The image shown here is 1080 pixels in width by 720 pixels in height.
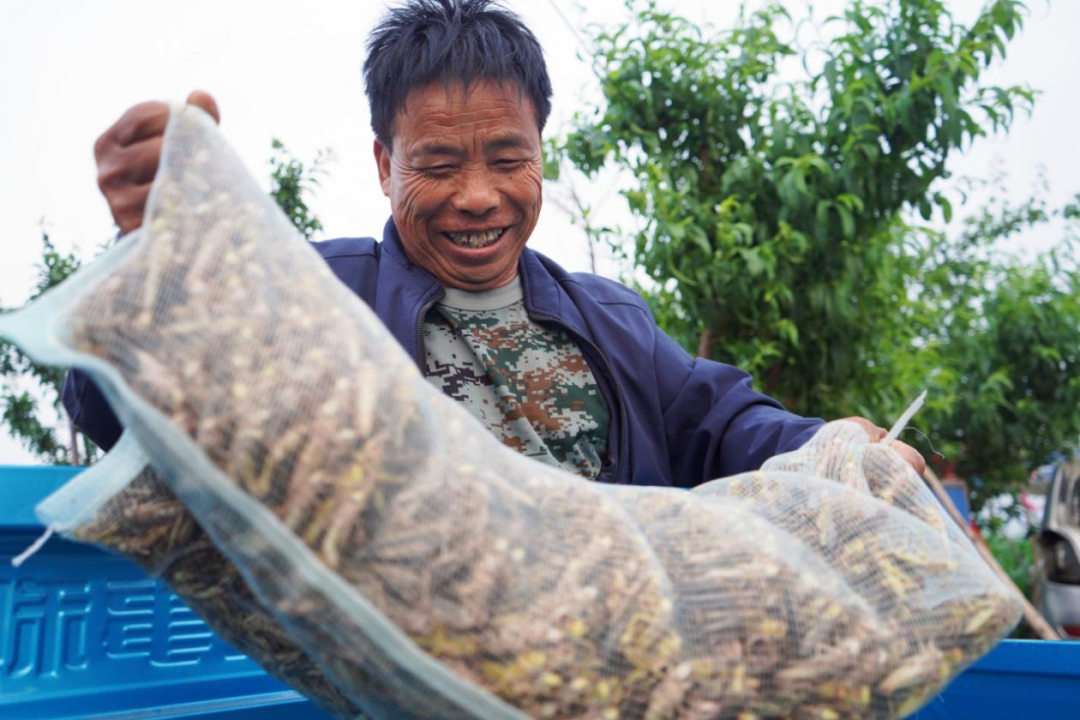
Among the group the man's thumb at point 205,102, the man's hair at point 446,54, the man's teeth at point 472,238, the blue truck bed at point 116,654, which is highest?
the man's hair at point 446,54

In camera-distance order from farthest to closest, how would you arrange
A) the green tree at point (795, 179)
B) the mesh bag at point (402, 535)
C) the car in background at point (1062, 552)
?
1. the car in background at point (1062, 552)
2. the green tree at point (795, 179)
3. the mesh bag at point (402, 535)

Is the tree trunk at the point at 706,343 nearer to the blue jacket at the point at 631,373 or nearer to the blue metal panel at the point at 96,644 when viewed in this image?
the blue jacket at the point at 631,373

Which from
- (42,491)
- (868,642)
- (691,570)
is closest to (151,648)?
(42,491)

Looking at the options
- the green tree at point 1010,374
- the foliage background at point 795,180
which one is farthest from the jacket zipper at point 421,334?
the green tree at point 1010,374

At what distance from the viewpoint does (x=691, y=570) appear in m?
0.88

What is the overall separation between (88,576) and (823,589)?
1015 millimetres

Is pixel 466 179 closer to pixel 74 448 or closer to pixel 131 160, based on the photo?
pixel 131 160

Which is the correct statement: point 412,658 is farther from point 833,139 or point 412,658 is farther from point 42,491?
point 833,139

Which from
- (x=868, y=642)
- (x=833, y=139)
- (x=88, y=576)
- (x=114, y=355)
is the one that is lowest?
(x=88, y=576)

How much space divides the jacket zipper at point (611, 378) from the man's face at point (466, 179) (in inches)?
5.9

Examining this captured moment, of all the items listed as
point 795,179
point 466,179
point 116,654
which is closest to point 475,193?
point 466,179

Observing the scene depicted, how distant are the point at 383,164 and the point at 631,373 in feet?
2.16

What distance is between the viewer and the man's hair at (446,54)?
1745 millimetres

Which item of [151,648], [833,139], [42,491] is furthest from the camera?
[833,139]
